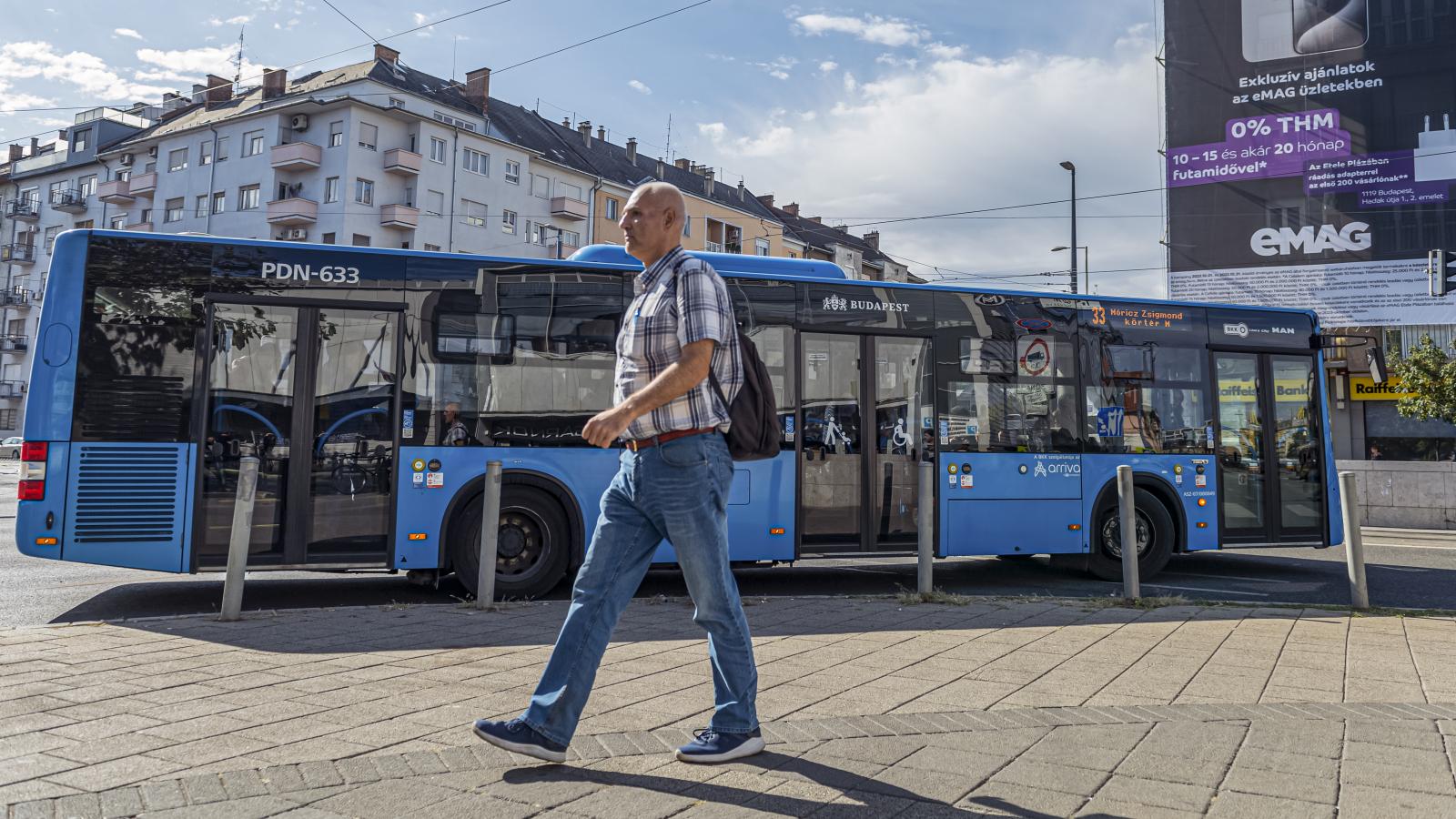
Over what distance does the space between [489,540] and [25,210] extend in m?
77.9

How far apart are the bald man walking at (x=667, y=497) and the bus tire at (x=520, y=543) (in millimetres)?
5039

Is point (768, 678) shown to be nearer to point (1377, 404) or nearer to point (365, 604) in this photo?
point (365, 604)

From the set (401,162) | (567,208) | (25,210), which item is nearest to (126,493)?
(401,162)

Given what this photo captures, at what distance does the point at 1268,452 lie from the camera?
1116 cm

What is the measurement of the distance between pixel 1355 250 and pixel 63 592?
27019mm

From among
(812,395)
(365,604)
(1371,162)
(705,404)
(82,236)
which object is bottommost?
(365,604)

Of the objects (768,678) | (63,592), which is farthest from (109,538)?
(768,678)

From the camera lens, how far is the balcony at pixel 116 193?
57438 millimetres

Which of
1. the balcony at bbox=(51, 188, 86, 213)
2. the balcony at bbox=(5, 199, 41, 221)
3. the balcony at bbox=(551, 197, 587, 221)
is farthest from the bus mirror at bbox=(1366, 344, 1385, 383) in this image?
the balcony at bbox=(5, 199, 41, 221)

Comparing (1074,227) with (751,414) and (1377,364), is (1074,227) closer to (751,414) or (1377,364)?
(1377,364)

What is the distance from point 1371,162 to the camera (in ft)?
81.3

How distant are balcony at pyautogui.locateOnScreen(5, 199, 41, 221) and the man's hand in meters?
80.9

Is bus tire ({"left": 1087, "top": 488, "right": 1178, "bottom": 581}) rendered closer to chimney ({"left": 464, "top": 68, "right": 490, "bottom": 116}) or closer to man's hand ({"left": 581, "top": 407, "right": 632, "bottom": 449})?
man's hand ({"left": 581, "top": 407, "right": 632, "bottom": 449})

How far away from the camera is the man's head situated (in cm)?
360
